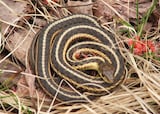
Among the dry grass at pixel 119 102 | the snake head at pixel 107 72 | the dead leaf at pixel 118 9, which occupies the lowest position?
the dry grass at pixel 119 102

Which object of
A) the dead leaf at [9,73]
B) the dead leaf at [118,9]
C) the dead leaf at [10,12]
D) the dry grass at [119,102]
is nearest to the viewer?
the dry grass at [119,102]

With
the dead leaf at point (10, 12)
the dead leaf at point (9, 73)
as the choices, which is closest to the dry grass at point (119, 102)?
the dead leaf at point (9, 73)

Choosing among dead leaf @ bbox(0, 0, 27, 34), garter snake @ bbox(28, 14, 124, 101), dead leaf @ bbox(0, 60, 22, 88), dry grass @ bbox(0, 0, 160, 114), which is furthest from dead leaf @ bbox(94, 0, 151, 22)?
dead leaf @ bbox(0, 60, 22, 88)

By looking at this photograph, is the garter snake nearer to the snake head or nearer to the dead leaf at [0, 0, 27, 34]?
the snake head

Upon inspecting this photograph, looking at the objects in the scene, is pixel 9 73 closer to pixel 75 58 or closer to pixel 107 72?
pixel 75 58

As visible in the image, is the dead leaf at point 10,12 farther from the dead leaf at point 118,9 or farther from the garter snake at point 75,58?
the dead leaf at point 118,9

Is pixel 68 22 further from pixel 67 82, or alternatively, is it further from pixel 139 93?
pixel 139 93

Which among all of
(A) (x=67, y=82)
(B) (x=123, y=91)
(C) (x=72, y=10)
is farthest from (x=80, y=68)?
(C) (x=72, y=10)
